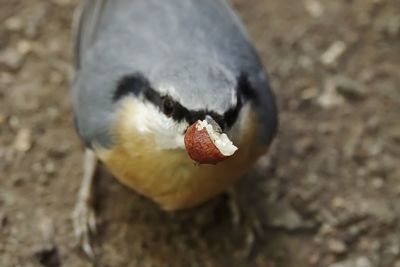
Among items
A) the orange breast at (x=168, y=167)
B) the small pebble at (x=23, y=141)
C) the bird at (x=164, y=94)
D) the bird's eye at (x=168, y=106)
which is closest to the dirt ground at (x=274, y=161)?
the small pebble at (x=23, y=141)

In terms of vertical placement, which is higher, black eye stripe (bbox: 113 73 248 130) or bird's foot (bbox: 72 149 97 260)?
black eye stripe (bbox: 113 73 248 130)

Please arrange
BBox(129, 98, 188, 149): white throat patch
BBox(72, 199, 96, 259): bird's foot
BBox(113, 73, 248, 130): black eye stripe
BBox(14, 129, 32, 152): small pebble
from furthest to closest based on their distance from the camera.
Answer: BBox(14, 129, 32, 152): small pebble → BBox(72, 199, 96, 259): bird's foot → BBox(129, 98, 188, 149): white throat patch → BBox(113, 73, 248, 130): black eye stripe

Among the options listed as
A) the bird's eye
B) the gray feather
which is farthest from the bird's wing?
the bird's eye

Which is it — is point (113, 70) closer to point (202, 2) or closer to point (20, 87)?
point (202, 2)

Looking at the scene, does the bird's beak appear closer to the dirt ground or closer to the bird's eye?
the bird's eye

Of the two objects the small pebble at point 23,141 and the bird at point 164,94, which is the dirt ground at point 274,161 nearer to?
the small pebble at point 23,141

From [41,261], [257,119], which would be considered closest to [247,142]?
[257,119]
